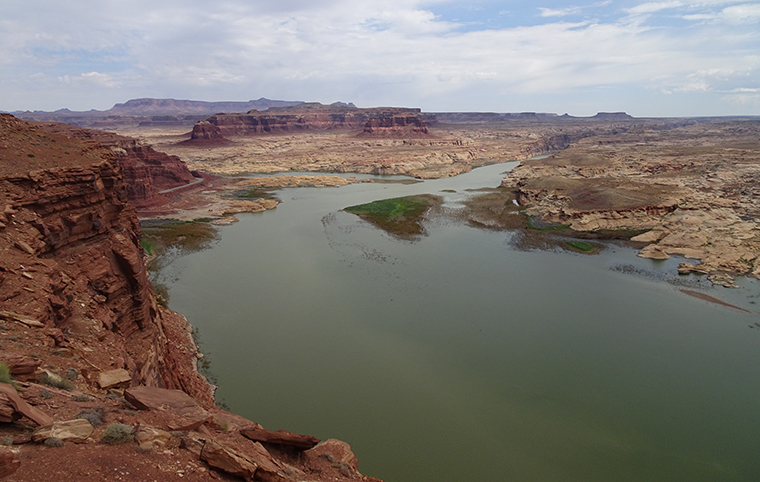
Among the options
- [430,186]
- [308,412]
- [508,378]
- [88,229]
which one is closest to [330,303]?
[308,412]

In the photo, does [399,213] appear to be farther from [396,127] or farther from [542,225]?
[396,127]

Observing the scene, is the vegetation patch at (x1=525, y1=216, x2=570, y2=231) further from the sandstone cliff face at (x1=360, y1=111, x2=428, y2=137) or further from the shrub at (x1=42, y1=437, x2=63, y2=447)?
the sandstone cliff face at (x1=360, y1=111, x2=428, y2=137)

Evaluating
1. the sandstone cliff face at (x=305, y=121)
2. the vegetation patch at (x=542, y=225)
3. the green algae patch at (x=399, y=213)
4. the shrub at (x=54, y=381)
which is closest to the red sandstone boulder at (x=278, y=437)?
the shrub at (x=54, y=381)

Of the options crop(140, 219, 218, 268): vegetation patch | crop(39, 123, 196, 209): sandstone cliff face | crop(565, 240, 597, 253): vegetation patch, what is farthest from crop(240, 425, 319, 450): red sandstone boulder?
crop(39, 123, 196, 209): sandstone cliff face

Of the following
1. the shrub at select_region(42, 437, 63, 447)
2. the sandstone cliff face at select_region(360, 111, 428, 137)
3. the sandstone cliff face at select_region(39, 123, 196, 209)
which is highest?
the sandstone cliff face at select_region(360, 111, 428, 137)

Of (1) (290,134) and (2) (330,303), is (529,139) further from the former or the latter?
(2) (330,303)

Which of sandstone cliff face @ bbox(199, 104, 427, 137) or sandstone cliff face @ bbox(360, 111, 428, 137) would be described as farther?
sandstone cliff face @ bbox(199, 104, 427, 137)

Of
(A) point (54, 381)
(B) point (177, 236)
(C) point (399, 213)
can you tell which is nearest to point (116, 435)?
(A) point (54, 381)

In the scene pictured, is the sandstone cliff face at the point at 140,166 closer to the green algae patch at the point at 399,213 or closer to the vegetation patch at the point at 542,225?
the green algae patch at the point at 399,213
